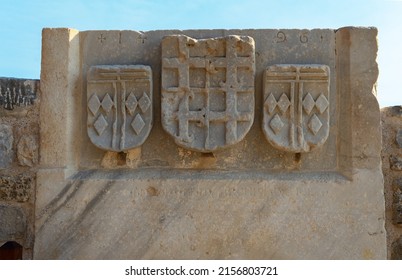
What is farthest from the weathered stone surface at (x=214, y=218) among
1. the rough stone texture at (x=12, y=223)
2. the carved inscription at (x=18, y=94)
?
the carved inscription at (x=18, y=94)

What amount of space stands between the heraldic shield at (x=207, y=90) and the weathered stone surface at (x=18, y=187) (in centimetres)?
88

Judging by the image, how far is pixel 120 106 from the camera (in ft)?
8.89

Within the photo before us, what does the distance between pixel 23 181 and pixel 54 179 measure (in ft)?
0.65

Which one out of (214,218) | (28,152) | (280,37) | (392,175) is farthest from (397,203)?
(28,152)

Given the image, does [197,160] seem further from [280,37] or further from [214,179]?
[280,37]

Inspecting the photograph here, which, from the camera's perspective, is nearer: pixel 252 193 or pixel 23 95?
pixel 252 193

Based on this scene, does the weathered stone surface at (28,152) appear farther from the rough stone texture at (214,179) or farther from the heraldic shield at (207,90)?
the heraldic shield at (207,90)

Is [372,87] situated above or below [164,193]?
above

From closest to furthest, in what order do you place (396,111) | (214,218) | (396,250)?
(214,218) → (396,250) → (396,111)

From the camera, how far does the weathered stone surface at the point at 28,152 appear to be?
275 cm

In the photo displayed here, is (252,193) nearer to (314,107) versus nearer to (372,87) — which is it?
(314,107)

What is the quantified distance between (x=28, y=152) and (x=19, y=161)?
0.26 ft

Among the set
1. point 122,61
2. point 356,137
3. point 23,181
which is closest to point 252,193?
point 356,137

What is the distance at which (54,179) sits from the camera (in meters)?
2.71
